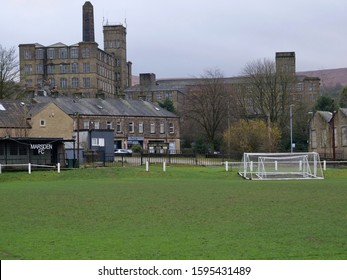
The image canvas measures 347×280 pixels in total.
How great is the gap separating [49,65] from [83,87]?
9890mm

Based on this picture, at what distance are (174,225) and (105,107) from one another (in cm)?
8161

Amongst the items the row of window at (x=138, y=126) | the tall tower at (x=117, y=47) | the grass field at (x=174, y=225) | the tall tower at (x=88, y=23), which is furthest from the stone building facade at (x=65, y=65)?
the grass field at (x=174, y=225)

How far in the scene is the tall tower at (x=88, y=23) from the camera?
155 meters

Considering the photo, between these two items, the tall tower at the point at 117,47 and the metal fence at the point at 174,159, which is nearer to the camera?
the metal fence at the point at 174,159

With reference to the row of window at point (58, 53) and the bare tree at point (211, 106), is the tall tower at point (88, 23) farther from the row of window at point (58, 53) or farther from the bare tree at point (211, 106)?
the bare tree at point (211, 106)

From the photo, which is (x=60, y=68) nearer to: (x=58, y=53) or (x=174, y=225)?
(x=58, y=53)

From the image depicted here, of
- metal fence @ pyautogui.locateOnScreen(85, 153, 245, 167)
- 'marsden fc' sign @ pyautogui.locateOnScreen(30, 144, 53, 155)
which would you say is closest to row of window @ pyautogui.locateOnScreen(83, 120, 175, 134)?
metal fence @ pyautogui.locateOnScreen(85, 153, 245, 167)

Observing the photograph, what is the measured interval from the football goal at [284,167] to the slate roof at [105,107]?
43.6 metres

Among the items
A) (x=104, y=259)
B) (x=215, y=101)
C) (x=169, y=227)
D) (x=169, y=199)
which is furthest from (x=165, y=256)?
(x=215, y=101)

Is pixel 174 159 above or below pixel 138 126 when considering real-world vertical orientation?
below

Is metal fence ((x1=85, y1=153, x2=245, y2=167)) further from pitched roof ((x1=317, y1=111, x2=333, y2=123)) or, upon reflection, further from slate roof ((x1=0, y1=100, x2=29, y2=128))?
pitched roof ((x1=317, y1=111, x2=333, y2=123))

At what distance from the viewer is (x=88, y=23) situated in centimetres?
15512

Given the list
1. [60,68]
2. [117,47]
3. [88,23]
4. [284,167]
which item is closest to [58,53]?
[60,68]

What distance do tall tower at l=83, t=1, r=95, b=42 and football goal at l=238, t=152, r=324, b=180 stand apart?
361ft
